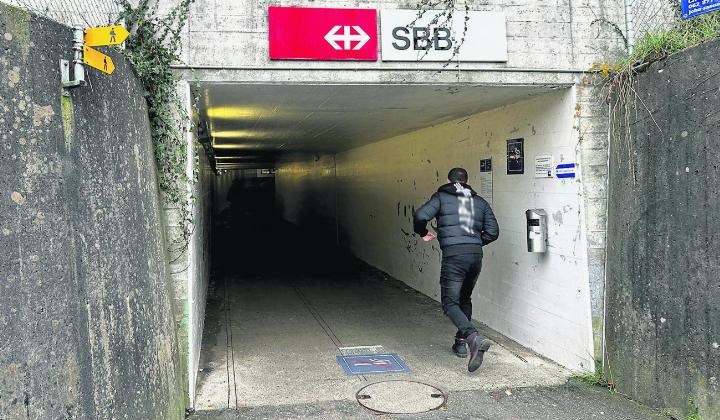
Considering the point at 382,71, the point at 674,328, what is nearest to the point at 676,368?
the point at 674,328

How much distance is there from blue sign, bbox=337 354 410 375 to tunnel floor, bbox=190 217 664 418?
0.09m

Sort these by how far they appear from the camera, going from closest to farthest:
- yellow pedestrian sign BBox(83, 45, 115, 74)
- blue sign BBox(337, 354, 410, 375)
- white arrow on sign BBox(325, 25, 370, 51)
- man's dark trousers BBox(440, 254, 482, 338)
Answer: yellow pedestrian sign BBox(83, 45, 115, 74), white arrow on sign BBox(325, 25, 370, 51), blue sign BBox(337, 354, 410, 375), man's dark trousers BBox(440, 254, 482, 338)

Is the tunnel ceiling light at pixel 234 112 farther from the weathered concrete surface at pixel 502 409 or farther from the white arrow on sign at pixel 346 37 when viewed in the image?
the weathered concrete surface at pixel 502 409

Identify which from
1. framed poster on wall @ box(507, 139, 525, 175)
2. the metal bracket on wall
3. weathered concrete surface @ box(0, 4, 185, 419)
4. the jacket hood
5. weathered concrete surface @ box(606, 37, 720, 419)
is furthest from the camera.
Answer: framed poster on wall @ box(507, 139, 525, 175)

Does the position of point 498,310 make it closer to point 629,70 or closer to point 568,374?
point 568,374

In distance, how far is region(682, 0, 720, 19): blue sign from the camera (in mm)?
4508

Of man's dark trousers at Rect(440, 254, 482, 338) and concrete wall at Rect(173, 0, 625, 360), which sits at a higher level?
concrete wall at Rect(173, 0, 625, 360)

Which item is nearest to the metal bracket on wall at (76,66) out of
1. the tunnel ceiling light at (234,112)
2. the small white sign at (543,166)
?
the tunnel ceiling light at (234,112)

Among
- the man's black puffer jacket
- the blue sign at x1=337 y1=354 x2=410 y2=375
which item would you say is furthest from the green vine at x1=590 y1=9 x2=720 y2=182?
the blue sign at x1=337 y1=354 x2=410 y2=375

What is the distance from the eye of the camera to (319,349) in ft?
20.1

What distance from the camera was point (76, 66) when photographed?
9.75 ft

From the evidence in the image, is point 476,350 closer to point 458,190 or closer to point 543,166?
point 458,190

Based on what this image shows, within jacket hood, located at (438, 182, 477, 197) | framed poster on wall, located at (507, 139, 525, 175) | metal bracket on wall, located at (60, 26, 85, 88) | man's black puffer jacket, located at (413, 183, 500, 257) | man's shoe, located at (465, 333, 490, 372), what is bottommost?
man's shoe, located at (465, 333, 490, 372)

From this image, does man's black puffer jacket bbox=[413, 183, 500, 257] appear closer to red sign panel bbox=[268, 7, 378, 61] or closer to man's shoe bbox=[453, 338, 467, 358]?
man's shoe bbox=[453, 338, 467, 358]
